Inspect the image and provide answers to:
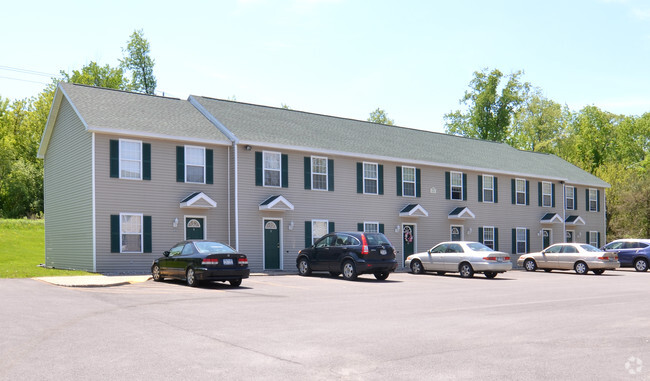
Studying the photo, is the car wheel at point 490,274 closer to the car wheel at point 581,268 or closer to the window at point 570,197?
the car wheel at point 581,268

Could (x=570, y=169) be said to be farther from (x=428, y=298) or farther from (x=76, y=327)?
(x=76, y=327)

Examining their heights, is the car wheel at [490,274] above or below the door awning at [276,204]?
below

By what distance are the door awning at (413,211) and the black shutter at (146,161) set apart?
13277 mm

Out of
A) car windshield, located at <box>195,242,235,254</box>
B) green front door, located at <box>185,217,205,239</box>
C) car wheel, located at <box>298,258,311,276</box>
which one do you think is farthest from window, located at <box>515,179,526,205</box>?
car windshield, located at <box>195,242,235,254</box>

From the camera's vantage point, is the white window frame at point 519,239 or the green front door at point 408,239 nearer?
the green front door at point 408,239

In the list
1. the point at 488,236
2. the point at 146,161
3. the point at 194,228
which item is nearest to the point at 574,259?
the point at 488,236

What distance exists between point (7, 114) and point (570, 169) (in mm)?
55941

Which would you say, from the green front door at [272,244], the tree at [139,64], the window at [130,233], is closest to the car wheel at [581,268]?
the green front door at [272,244]

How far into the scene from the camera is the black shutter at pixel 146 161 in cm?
2412

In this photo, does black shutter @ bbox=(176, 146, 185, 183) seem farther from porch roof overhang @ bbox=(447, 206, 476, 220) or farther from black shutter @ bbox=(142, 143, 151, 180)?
porch roof overhang @ bbox=(447, 206, 476, 220)

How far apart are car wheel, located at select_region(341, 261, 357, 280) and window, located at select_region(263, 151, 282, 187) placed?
659 centimetres

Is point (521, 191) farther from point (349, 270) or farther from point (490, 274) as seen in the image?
point (349, 270)

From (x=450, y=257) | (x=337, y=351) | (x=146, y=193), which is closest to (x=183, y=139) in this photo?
(x=146, y=193)

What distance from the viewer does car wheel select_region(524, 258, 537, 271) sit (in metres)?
31.3
